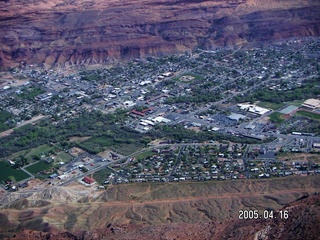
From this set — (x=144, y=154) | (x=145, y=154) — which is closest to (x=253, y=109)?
(x=145, y=154)

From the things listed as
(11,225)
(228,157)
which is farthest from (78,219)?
(228,157)

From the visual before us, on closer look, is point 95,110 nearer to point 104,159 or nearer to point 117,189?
point 104,159

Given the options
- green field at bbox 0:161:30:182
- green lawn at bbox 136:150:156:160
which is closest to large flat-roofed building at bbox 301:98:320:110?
green lawn at bbox 136:150:156:160

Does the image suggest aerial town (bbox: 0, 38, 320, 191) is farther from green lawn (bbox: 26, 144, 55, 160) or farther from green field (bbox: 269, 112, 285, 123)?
green lawn (bbox: 26, 144, 55, 160)

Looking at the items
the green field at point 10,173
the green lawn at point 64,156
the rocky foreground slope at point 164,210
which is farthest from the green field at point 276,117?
the green field at point 10,173

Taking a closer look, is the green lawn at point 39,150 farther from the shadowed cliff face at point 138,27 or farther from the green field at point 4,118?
the shadowed cliff face at point 138,27

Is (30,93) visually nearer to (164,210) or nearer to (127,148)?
(127,148)
